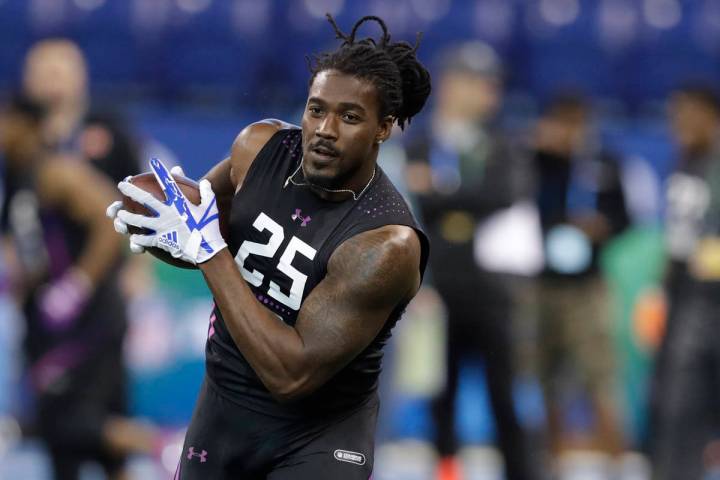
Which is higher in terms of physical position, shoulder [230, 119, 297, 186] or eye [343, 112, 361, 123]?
eye [343, 112, 361, 123]

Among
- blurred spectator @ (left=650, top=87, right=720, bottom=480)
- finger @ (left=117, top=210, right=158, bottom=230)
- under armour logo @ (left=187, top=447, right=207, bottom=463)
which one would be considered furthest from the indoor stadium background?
finger @ (left=117, top=210, right=158, bottom=230)

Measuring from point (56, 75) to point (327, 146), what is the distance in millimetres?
3901

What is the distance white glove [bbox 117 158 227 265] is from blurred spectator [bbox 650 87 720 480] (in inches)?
160

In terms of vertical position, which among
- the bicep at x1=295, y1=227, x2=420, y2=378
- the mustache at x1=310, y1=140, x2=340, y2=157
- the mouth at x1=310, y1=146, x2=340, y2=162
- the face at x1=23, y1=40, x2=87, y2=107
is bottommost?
the bicep at x1=295, y1=227, x2=420, y2=378

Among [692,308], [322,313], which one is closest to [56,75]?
[692,308]

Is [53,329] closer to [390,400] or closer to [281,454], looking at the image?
[390,400]

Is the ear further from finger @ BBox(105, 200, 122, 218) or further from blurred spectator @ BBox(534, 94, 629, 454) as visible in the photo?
blurred spectator @ BBox(534, 94, 629, 454)

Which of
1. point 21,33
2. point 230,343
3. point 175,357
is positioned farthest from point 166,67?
point 230,343

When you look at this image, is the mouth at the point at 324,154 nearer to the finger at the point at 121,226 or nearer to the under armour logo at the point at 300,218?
the under armour logo at the point at 300,218

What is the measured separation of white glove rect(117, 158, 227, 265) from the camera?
11.0 ft

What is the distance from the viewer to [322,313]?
336 cm

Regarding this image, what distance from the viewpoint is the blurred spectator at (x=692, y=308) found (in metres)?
6.83

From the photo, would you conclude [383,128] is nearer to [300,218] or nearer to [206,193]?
[300,218]

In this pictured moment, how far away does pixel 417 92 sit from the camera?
3.59m
